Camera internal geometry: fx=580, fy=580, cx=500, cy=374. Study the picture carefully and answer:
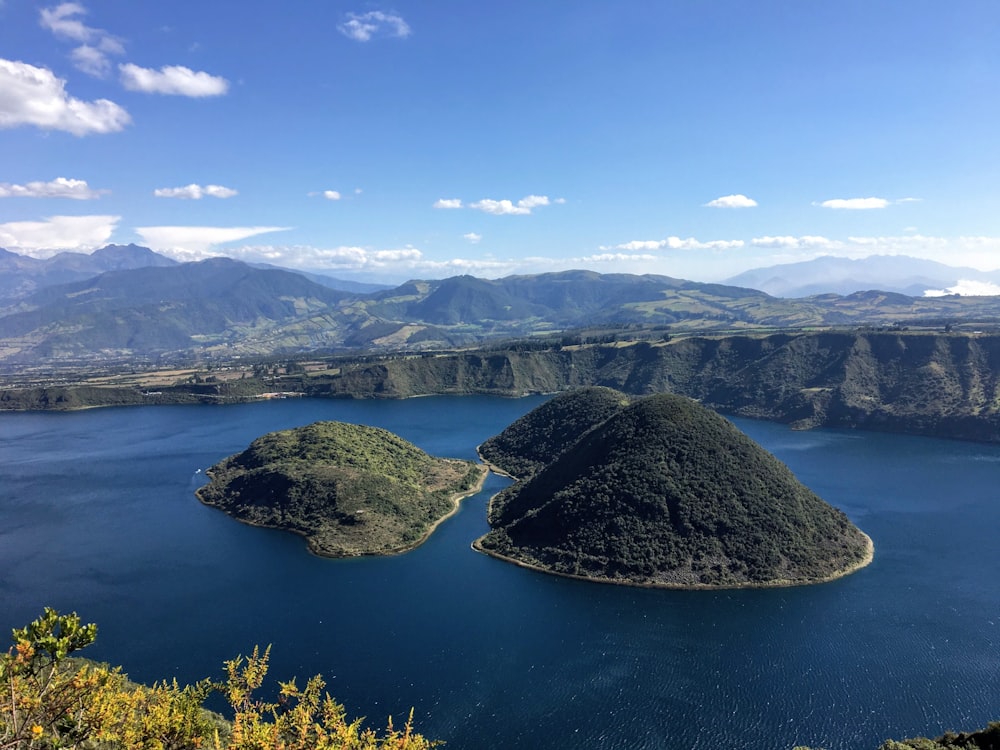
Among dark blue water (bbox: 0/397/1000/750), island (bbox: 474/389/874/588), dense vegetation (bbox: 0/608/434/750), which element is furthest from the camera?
island (bbox: 474/389/874/588)

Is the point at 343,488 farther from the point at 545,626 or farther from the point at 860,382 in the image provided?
the point at 860,382

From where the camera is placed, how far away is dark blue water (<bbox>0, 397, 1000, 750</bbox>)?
151 ft

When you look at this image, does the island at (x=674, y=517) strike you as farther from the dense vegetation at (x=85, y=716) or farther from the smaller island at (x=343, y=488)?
the dense vegetation at (x=85, y=716)

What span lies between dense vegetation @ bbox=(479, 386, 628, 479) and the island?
23.1 meters

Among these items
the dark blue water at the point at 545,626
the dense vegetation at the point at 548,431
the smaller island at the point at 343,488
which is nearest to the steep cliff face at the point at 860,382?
the dark blue water at the point at 545,626

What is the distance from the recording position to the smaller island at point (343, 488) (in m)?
80.8

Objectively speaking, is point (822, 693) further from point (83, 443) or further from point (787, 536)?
point (83, 443)

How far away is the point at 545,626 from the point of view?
58.2m

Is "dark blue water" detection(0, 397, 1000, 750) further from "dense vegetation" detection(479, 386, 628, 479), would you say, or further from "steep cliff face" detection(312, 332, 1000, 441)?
"steep cliff face" detection(312, 332, 1000, 441)

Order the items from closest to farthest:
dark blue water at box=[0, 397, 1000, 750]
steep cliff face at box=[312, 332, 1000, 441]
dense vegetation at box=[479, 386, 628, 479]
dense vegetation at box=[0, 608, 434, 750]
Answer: dense vegetation at box=[0, 608, 434, 750] < dark blue water at box=[0, 397, 1000, 750] < dense vegetation at box=[479, 386, 628, 479] < steep cliff face at box=[312, 332, 1000, 441]

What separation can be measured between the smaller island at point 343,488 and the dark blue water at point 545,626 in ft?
11.2

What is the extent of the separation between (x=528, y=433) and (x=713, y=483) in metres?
51.2

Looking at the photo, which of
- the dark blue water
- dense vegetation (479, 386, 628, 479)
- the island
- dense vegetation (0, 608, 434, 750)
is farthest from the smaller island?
dense vegetation (0, 608, 434, 750)

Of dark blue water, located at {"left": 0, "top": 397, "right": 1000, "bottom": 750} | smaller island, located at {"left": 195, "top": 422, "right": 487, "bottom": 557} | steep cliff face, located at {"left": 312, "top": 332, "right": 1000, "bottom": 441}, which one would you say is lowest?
dark blue water, located at {"left": 0, "top": 397, "right": 1000, "bottom": 750}
